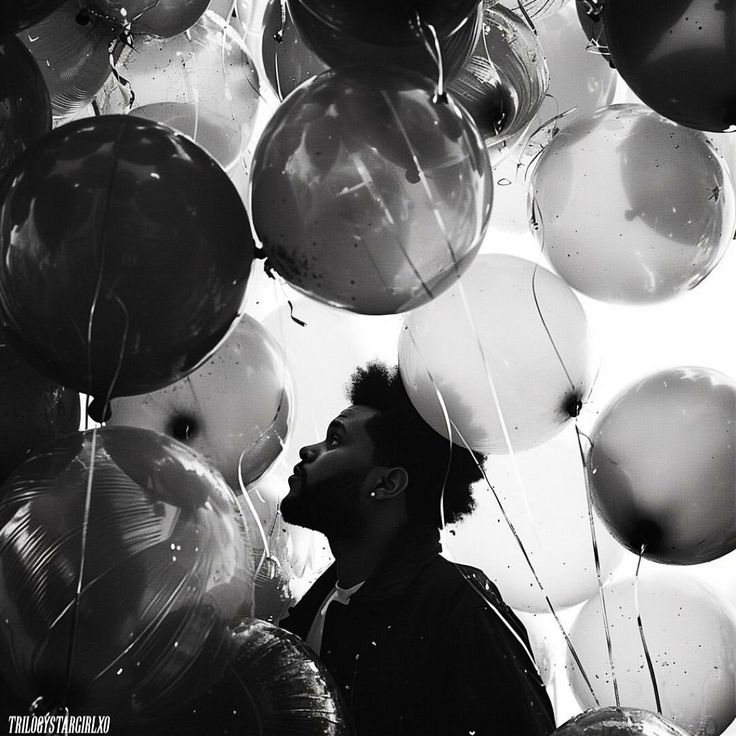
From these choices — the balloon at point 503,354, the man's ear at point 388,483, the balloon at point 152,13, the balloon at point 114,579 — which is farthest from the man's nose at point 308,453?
the balloon at point 152,13

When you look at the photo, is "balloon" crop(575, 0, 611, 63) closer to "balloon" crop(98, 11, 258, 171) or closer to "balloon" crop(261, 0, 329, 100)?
"balloon" crop(261, 0, 329, 100)

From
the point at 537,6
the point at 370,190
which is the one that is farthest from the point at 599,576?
the point at 537,6

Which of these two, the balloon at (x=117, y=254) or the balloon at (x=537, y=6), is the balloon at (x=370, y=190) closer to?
the balloon at (x=117, y=254)

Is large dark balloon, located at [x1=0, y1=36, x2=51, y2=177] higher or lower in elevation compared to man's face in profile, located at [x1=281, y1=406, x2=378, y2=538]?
higher

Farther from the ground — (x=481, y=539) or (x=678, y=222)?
(x=678, y=222)

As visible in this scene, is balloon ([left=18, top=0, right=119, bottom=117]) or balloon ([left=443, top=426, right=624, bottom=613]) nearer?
balloon ([left=18, top=0, right=119, bottom=117])

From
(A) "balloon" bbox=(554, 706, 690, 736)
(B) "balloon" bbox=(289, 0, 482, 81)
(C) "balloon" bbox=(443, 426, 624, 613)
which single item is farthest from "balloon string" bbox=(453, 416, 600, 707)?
(B) "balloon" bbox=(289, 0, 482, 81)

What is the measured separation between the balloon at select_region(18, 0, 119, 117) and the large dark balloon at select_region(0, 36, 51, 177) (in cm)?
10

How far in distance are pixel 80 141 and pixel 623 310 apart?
38.5 inches

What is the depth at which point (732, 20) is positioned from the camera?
104 cm

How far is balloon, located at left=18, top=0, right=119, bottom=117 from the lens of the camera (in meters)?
1.27

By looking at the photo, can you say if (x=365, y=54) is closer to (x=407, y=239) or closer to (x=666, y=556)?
(x=407, y=239)

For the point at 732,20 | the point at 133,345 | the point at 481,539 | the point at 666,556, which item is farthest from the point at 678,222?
the point at 133,345

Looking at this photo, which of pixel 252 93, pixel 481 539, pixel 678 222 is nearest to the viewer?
pixel 678 222
